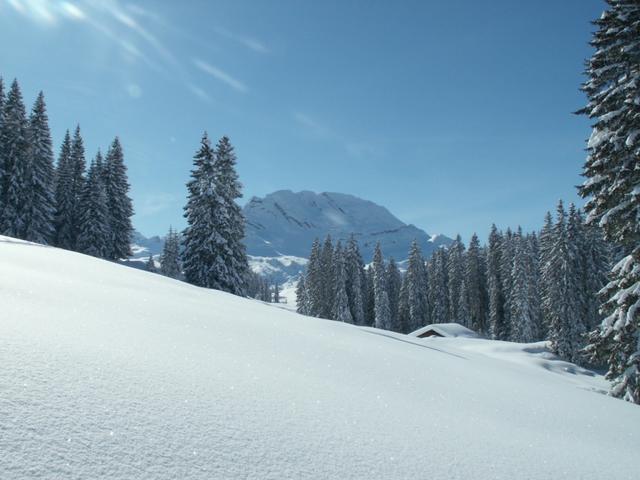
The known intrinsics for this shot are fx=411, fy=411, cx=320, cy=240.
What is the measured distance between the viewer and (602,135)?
1354 cm

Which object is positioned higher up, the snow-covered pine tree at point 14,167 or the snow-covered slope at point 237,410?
the snow-covered pine tree at point 14,167

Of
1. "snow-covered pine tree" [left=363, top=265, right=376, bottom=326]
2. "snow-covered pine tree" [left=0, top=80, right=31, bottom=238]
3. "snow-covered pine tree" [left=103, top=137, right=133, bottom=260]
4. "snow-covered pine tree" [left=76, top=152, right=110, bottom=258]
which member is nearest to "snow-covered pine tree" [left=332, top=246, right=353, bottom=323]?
"snow-covered pine tree" [left=363, top=265, right=376, bottom=326]

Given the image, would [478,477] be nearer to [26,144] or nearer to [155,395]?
[155,395]

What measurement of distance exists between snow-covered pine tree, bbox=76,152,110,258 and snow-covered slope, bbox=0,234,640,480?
127ft

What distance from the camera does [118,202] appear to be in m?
49.3

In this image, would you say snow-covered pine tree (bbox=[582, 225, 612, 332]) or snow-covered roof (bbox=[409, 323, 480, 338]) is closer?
snow-covered pine tree (bbox=[582, 225, 612, 332])

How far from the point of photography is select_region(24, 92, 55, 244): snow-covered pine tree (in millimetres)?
37375

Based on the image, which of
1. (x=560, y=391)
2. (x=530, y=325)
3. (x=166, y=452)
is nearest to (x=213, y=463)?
(x=166, y=452)

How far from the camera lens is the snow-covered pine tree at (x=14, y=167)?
36125mm

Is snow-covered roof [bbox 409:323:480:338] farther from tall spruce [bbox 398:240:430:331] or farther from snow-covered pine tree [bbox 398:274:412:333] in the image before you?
snow-covered pine tree [bbox 398:274:412:333]

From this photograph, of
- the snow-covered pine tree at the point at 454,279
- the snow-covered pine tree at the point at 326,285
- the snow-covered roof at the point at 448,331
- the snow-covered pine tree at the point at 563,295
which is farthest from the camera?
the snow-covered pine tree at the point at 454,279

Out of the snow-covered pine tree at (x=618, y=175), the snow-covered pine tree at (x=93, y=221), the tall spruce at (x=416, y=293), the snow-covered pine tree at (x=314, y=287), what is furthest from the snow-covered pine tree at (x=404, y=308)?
Result: the snow-covered pine tree at (x=618, y=175)

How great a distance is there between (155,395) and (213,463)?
0.96 metres

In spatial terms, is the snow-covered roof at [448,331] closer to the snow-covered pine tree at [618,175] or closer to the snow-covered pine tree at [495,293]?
the snow-covered pine tree at [495,293]
